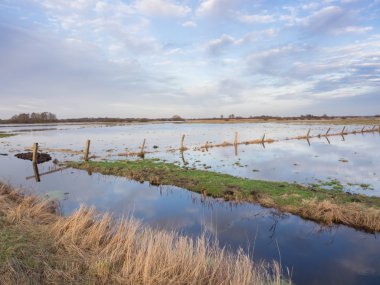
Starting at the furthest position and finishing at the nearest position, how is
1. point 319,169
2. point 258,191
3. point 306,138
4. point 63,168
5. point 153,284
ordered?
point 306,138 → point 63,168 → point 319,169 → point 258,191 → point 153,284

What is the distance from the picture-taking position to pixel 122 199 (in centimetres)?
1631

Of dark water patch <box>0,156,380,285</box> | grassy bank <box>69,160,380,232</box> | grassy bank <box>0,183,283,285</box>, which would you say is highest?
grassy bank <box>0,183,283,285</box>

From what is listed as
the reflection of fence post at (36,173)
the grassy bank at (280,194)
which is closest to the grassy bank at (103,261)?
the grassy bank at (280,194)

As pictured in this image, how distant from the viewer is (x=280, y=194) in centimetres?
1538

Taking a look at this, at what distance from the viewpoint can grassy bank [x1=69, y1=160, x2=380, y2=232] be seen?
12156mm

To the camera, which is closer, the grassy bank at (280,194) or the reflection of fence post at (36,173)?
the grassy bank at (280,194)

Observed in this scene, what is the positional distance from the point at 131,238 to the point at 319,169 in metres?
20.2

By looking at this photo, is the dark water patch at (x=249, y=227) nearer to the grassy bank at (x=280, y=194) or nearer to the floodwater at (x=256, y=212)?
the floodwater at (x=256, y=212)

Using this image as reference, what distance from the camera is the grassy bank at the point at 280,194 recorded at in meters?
12.2

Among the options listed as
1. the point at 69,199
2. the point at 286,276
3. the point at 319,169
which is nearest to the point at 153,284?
the point at 286,276

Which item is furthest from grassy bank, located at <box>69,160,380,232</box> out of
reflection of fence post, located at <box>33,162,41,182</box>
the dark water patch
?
reflection of fence post, located at <box>33,162,41,182</box>

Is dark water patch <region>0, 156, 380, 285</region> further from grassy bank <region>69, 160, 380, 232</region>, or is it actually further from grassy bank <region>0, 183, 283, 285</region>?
grassy bank <region>0, 183, 283, 285</region>

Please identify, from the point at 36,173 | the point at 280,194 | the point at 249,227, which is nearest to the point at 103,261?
the point at 249,227

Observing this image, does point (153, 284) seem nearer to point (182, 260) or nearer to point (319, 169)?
point (182, 260)
